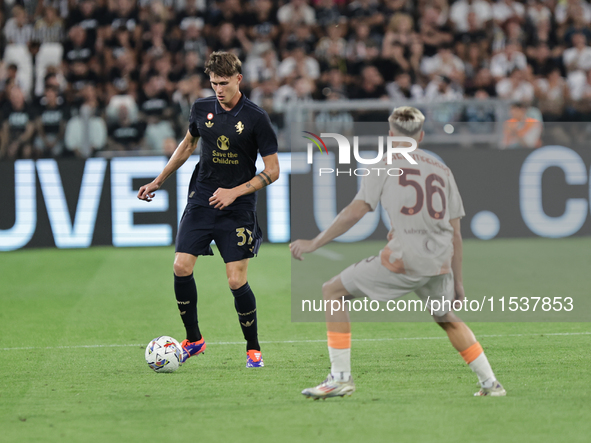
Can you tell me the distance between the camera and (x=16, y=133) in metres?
12.6

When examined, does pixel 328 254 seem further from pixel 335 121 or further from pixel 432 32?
pixel 432 32

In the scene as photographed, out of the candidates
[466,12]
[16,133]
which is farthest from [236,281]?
[466,12]

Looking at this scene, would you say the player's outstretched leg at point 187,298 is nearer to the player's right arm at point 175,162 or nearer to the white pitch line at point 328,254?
the player's right arm at point 175,162

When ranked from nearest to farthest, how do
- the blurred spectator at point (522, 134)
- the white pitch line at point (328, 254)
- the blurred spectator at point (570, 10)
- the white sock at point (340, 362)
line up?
the white sock at point (340, 362) < the white pitch line at point (328, 254) < the blurred spectator at point (522, 134) < the blurred spectator at point (570, 10)

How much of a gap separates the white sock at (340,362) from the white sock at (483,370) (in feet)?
2.39

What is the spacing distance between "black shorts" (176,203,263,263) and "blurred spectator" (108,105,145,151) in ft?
23.1

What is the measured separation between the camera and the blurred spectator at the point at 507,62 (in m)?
15.5

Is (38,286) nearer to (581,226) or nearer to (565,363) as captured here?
(565,363)

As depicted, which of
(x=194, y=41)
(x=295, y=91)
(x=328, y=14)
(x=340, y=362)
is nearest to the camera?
(x=340, y=362)

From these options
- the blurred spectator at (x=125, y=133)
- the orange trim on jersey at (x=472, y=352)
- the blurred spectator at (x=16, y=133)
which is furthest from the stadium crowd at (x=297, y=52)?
the orange trim on jersey at (x=472, y=352)

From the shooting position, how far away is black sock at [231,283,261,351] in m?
6.01

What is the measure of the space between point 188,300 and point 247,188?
97cm

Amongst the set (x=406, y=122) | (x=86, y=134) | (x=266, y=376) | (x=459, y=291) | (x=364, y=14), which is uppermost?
(x=364, y=14)

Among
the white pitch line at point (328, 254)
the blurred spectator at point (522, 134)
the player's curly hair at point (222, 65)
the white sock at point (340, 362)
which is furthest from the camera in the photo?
the blurred spectator at point (522, 134)
